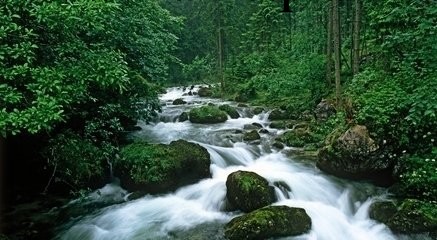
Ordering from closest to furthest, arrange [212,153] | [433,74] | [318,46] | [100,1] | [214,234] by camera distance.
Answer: [100,1] → [214,234] → [433,74] → [212,153] → [318,46]

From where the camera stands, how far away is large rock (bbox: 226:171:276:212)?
9641 millimetres

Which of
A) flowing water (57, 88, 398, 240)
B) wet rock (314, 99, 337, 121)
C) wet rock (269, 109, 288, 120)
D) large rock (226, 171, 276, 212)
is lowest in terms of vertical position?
flowing water (57, 88, 398, 240)

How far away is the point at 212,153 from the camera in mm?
14148

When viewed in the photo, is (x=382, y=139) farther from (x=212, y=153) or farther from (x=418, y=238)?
(x=212, y=153)

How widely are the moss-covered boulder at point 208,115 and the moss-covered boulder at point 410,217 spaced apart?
42.2 feet

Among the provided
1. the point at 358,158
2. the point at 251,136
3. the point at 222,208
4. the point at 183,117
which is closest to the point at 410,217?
the point at 358,158

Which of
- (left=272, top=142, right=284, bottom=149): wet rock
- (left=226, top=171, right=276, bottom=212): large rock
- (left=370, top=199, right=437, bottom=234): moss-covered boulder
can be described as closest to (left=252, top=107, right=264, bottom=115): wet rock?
(left=272, top=142, right=284, bottom=149): wet rock

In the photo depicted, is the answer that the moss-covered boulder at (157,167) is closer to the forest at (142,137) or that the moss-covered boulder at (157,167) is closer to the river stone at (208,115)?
the forest at (142,137)

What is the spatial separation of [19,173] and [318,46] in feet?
71.6

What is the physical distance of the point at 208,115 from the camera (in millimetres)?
21234

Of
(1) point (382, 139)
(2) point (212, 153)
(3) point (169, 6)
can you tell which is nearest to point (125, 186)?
(2) point (212, 153)

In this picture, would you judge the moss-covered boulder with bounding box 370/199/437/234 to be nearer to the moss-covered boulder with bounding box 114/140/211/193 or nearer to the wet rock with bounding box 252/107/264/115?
the moss-covered boulder with bounding box 114/140/211/193

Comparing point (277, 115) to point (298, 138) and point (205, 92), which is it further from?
point (205, 92)

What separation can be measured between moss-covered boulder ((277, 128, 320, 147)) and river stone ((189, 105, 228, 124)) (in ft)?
17.9
